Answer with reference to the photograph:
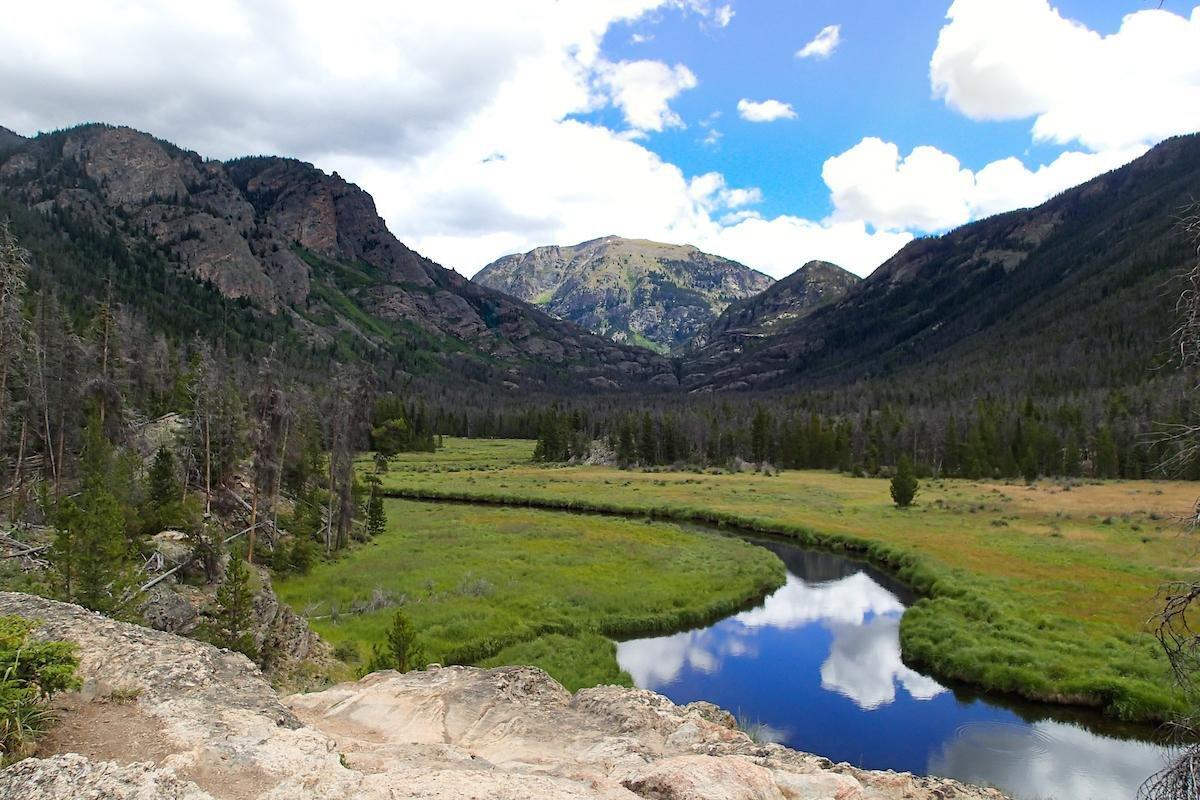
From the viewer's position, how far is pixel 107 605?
65.4 ft

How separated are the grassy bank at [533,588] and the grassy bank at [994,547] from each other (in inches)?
480

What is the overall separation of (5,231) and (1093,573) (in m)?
61.9

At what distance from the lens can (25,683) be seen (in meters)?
8.62

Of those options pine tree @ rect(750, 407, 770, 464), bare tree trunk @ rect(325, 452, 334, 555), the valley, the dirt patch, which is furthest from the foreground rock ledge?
pine tree @ rect(750, 407, 770, 464)

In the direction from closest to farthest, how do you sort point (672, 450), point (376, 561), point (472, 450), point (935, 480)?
point (376, 561)
point (935, 480)
point (672, 450)
point (472, 450)

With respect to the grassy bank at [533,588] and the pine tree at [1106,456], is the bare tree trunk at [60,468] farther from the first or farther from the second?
A: the pine tree at [1106,456]

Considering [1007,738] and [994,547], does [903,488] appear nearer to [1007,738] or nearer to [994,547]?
[994,547]

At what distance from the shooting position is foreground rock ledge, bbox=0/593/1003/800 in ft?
27.7

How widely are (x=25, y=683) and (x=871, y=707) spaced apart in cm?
2849

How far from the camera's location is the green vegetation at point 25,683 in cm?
806

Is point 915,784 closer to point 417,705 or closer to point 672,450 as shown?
point 417,705

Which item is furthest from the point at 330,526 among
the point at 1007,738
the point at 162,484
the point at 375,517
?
the point at 1007,738

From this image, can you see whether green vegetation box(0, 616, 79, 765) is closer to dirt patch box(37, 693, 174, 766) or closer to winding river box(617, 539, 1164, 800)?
dirt patch box(37, 693, 174, 766)

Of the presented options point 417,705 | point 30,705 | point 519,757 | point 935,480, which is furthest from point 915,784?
point 935,480
